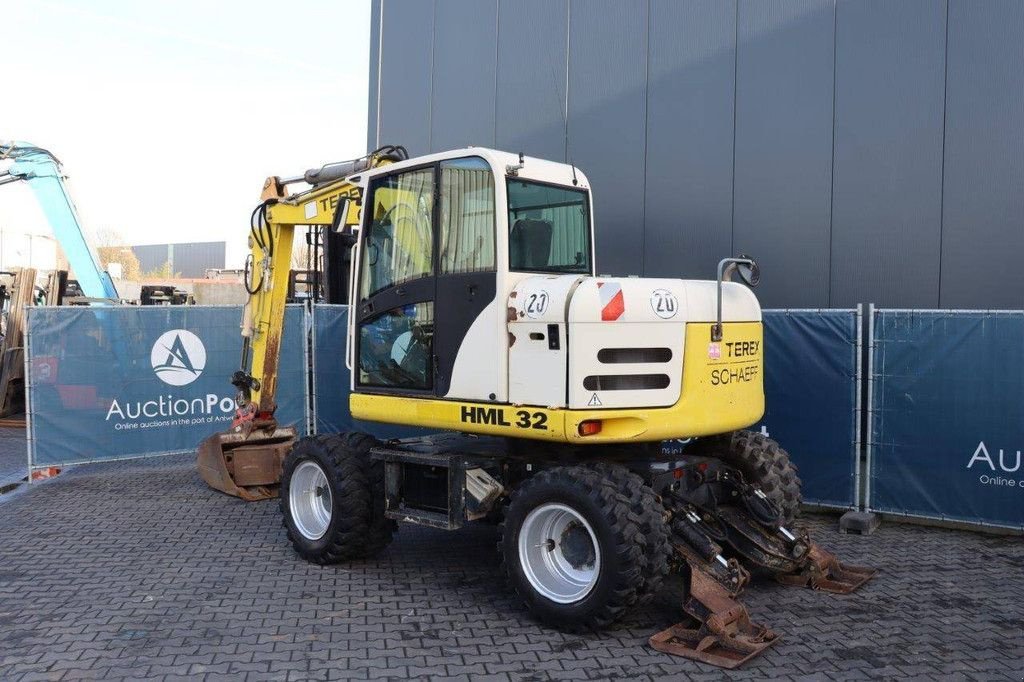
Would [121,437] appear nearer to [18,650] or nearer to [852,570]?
[18,650]

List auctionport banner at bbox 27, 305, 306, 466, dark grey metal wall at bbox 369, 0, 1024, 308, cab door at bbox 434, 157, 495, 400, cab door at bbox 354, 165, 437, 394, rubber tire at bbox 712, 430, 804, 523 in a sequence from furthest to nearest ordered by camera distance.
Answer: auctionport banner at bbox 27, 305, 306, 466 < dark grey metal wall at bbox 369, 0, 1024, 308 < rubber tire at bbox 712, 430, 804, 523 < cab door at bbox 354, 165, 437, 394 < cab door at bbox 434, 157, 495, 400

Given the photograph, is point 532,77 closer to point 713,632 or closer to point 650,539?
point 650,539

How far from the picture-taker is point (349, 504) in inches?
275

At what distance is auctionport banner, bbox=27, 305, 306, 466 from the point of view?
10.5 m

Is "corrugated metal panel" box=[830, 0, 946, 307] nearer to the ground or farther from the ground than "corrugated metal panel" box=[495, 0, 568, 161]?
nearer to the ground

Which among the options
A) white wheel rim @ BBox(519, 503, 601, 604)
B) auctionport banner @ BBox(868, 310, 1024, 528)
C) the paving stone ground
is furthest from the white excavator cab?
auctionport banner @ BBox(868, 310, 1024, 528)

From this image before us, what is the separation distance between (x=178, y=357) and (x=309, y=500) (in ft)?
15.0

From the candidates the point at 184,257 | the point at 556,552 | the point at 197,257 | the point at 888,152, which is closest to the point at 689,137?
the point at 888,152

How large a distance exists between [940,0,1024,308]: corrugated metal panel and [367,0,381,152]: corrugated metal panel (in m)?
10.2

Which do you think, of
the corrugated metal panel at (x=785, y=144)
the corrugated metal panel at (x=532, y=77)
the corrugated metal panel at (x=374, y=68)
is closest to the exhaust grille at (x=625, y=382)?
the corrugated metal panel at (x=785, y=144)

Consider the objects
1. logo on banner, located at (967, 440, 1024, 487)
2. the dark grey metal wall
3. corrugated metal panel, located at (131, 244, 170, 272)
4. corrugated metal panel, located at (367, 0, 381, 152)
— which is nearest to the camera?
logo on banner, located at (967, 440, 1024, 487)

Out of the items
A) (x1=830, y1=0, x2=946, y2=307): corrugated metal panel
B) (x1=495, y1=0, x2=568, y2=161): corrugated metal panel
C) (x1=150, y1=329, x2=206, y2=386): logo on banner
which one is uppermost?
(x1=495, y1=0, x2=568, y2=161): corrugated metal panel

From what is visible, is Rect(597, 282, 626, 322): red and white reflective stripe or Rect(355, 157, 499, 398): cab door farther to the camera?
Rect(355, 157, 499, 398): cab door

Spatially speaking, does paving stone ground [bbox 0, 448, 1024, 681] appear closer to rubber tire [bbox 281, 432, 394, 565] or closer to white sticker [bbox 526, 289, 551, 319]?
rubber tire [bbox 281, 432, 394, 565]
